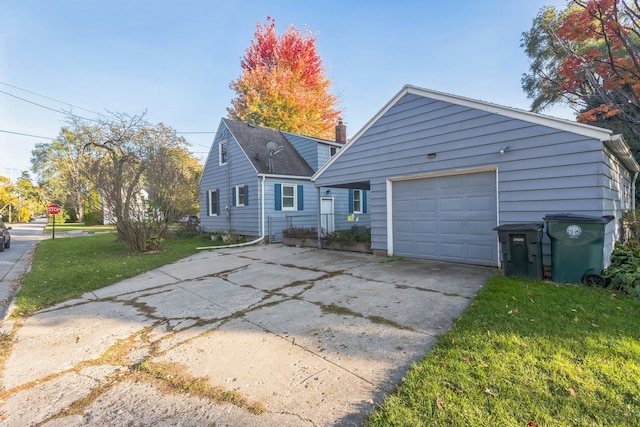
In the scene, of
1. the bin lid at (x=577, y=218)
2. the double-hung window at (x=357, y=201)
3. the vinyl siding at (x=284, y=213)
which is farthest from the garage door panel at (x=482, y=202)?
the double-hung window at (x=357, y=201)

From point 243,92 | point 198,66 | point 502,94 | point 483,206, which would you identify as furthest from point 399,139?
point 243,92

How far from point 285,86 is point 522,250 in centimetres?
2094

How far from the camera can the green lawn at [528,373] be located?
6.04ft

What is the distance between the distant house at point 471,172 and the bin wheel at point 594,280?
69cm

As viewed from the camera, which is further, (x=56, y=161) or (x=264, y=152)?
(x=56, y=161)

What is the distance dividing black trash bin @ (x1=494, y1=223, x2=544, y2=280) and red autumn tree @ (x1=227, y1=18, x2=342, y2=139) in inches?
773

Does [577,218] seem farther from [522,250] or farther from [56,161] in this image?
[56,161]

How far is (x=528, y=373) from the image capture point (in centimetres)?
226

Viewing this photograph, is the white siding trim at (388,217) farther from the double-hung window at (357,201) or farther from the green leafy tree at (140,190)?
the green leafy tree at (140,190)

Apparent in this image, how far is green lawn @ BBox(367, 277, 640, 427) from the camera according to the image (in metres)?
1.84

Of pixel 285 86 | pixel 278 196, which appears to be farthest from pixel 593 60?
pixel 285 86

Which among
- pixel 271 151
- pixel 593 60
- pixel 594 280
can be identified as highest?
pixel 593 60

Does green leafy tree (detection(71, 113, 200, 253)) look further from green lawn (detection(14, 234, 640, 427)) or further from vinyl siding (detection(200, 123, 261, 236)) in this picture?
green lawn (detection(14, 234, 640, 427))

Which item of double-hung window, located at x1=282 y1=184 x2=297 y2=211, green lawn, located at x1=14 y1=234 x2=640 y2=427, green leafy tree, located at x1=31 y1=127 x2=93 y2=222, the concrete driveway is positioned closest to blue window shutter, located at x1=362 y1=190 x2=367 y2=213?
double-hung window, located at x1=282 y1=184 x2=297 y2=211
